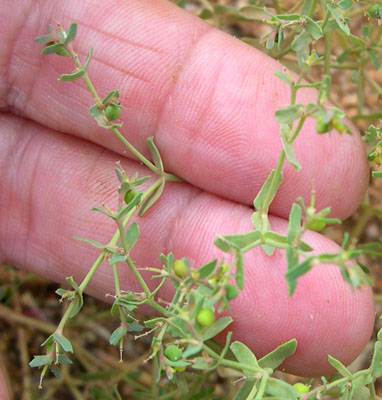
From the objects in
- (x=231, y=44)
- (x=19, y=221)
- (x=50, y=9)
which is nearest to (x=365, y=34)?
(x=231, y=44)

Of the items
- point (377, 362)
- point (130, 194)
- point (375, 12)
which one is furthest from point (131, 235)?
point (375, 12)

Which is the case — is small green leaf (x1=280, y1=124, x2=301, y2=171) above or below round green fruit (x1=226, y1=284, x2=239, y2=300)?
above

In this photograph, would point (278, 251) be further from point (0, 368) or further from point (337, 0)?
point (0, 368)

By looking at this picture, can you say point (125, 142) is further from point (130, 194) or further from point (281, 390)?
point (281, 390)

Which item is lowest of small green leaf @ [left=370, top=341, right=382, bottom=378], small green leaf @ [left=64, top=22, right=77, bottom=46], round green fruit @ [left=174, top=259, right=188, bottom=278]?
small green leaf @ [left=370, top=341, right=382, bottom=378]

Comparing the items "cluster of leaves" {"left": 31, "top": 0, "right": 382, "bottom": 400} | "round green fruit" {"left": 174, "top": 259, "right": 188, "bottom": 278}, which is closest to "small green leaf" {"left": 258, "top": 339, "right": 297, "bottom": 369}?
"cluster of leaves" {"left": 31, "top": 0, "right": 382, "bottom": 400}

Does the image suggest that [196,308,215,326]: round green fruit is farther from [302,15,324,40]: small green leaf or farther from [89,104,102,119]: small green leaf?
[302,15,324,40]: small green leaf

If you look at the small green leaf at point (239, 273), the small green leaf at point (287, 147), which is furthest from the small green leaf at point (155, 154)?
the small green leaf at point (239, 273)
